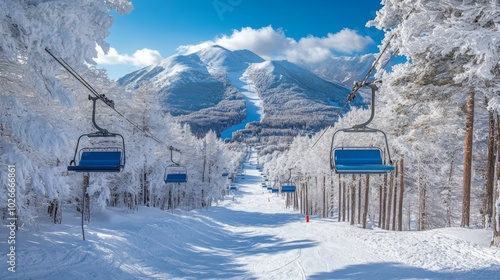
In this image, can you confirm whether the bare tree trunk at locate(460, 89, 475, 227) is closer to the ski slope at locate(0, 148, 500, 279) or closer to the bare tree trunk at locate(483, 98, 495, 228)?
the ski slope at locate(0, 148, 500, 279)

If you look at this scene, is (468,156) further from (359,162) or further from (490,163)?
(359,162)

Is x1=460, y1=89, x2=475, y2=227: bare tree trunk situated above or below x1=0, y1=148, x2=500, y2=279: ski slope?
above

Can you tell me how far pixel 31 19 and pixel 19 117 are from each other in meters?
3.45

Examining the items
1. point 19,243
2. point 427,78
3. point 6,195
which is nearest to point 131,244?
point 19,243

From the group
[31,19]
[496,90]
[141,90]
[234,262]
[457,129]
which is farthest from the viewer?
[141,90]

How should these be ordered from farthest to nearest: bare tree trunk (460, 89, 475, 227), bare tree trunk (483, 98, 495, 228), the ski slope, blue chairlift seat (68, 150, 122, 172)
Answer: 1. bare tree trunk (483, 98, 495, 228)
2. bare tree trunk (460, 89, 475, 227)
3. the ski slope
4. blue chairlift seat (68, 150, 122, 172)

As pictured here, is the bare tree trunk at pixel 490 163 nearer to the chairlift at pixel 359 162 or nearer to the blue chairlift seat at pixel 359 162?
the chairlift at pixel 359 162

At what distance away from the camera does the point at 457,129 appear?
17.4m

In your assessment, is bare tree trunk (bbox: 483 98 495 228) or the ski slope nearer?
the ski slope

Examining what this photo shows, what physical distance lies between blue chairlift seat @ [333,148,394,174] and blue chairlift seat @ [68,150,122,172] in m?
6.10

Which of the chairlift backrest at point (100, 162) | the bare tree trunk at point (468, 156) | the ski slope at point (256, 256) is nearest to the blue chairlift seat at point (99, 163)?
the chairlift backrest at point (100, 162)

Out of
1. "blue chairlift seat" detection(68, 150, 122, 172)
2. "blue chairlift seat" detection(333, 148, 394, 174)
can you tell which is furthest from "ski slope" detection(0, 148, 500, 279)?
"blue chairlift seat" detection(333, 148, 394, 174)

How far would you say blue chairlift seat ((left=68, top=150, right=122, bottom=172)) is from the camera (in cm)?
873

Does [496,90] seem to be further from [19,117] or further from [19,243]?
[19,243]
